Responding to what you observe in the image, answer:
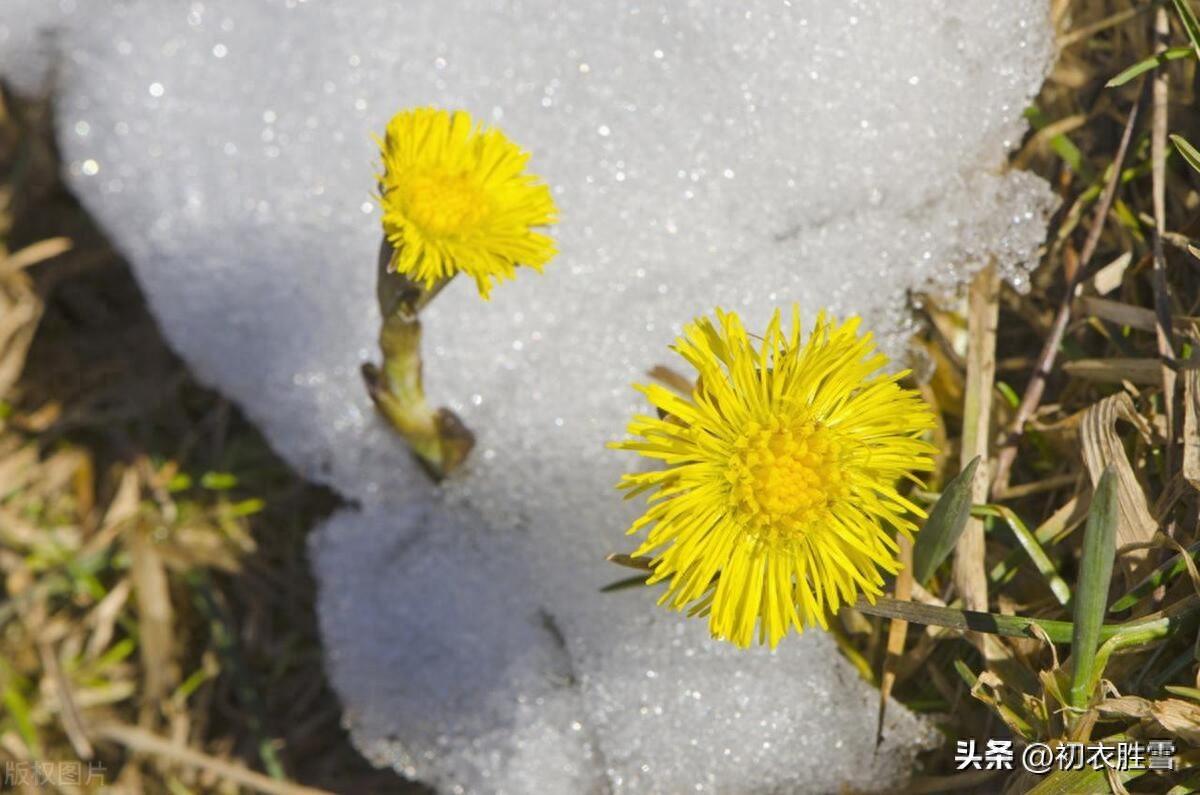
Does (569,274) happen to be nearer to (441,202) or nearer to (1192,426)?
(441,202)

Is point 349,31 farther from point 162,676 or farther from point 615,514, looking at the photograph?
point 162,676

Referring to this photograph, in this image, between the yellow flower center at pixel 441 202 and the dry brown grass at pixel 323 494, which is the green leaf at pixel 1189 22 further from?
the yellow flower center at pixel 441 202

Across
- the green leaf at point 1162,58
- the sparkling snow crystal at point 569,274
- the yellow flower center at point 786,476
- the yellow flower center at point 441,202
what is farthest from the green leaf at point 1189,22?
the yellow flower center at point 441,202

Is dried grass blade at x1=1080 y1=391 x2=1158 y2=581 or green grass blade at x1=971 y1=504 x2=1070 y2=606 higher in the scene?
dried grass blade at x1=1080 y1=391 x2=1158 y2=581

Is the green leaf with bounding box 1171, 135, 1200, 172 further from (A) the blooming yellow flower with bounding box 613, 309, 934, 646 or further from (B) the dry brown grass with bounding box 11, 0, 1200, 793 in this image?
(A) the blooming yellow flower with bounding box 613, 309, 934, 646

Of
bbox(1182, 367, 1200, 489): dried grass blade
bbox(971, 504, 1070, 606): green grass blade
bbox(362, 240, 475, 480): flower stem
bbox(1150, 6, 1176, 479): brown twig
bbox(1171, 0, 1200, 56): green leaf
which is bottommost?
bbox(362, 240, 475, 480): flower stem

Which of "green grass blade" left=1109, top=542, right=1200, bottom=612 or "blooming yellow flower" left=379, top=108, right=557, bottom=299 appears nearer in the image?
"blooming yellow flower" left=379, top=108, right=557, bottom=299

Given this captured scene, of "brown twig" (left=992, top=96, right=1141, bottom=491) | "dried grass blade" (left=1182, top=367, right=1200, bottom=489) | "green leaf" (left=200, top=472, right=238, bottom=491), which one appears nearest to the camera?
"dried grass blade" (left=1182, top=367, right=1200, bottom=489)

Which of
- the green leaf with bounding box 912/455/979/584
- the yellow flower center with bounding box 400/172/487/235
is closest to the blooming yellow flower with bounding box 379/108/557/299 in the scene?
the yellow flower center with bounding box 400/172/487/235
